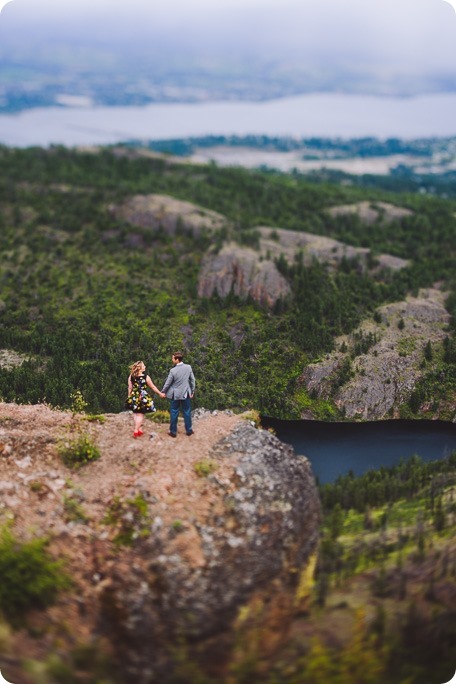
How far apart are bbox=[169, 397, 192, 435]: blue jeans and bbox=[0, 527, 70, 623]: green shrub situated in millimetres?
4375

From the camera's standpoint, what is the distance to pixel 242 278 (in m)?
36.7

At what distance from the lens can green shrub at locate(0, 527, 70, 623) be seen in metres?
8.68

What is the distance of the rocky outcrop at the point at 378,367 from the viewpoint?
97.0 ft

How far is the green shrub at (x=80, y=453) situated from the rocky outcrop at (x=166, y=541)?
202 millimetres

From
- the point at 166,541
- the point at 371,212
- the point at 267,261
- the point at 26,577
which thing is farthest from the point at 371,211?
the point at 26,577

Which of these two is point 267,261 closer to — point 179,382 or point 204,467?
point 179,382

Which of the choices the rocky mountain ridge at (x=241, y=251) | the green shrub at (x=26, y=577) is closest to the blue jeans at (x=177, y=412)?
the green shrub at (x=26, y=577)

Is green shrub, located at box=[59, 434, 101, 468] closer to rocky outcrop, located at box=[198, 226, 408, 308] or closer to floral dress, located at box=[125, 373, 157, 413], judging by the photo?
floral dress, located at box=[125, 373, 157, 413]

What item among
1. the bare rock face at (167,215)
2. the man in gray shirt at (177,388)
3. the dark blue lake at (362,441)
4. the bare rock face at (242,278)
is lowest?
the dark blue lake at (362,441)

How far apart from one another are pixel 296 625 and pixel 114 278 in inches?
1240

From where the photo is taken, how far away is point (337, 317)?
110 ft

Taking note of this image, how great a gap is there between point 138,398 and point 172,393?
3.11 ft

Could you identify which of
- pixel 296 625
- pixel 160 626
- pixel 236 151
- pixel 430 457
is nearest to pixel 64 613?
pixel 160 626

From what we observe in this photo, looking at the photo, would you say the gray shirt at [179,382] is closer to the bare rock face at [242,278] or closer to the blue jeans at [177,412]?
the blue jeans at [177,412]
